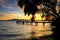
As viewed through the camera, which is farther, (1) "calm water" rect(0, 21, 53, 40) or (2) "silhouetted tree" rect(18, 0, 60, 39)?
(2) "silhouetted tree" rect(18, 0, 60, 39)

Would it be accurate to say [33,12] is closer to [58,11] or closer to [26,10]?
[26,10]

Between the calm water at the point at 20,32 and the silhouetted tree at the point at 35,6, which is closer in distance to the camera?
the calm water at the point at 20,32

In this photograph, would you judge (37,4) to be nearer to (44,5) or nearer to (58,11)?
(44,5)

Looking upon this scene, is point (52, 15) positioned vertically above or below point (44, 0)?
below

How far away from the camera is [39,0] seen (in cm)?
2542

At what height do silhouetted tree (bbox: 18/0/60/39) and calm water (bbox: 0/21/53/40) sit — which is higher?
silhouetted tree (bbox: 18/0/60/39)

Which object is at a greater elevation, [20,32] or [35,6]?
[35,6]

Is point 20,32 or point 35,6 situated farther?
point 20,32

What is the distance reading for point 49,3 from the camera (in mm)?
25594

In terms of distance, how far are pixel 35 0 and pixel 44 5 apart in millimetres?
1498

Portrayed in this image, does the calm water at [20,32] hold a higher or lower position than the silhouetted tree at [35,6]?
lower

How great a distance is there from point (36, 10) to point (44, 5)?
1435 mm

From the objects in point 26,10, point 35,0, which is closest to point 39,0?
→ point 35,0

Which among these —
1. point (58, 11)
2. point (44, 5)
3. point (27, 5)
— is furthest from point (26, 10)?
point (58, 11)
